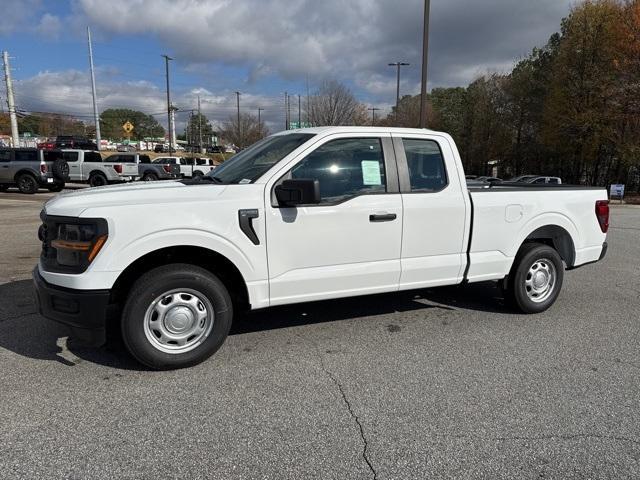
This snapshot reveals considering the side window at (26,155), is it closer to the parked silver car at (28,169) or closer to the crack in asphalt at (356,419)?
the parked silver car at (28,169)

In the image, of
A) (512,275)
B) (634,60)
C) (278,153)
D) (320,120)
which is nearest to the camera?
(278,153)

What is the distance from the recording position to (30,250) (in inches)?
327

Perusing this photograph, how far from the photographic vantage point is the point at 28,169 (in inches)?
795

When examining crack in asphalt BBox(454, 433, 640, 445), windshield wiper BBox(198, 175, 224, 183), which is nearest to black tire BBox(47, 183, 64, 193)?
windshield wiper BBox(198, 175, 224, 183)

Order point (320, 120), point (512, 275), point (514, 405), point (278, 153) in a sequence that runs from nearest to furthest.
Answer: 1. point (514, 405)
2. point (278, 153)
3. point (512, 275)
4. point (320, 120)

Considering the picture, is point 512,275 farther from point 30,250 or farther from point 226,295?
point 30,250

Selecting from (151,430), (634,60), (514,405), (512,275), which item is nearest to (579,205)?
(512,275)

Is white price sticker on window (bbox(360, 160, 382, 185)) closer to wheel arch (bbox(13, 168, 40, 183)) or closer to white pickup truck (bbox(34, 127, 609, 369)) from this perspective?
white pickup truck (bbox(34, 127, 609, 369))

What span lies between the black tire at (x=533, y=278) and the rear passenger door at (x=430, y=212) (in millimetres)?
765

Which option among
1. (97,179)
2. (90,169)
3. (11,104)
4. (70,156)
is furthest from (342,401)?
(11,104)

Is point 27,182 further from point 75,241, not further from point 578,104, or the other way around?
point 578,104

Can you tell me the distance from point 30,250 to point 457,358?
7.62m

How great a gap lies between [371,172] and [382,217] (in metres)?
0.42

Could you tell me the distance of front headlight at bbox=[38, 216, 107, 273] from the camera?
331 centimetres
